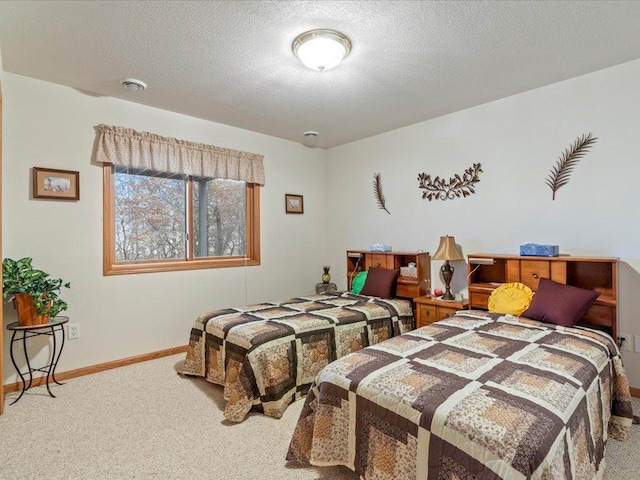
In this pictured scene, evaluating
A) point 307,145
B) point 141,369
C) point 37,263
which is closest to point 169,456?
point 141,369

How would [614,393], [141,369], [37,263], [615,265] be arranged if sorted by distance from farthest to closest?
[141,369] → [37,263] → [615,265] → [614,393]

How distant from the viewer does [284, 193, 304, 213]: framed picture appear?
4.42m

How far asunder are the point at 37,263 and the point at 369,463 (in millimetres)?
2903

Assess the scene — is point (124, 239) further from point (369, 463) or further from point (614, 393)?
point (614, 393)

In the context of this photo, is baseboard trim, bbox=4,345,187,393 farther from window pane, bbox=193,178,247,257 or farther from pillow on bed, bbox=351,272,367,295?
pillow on bed, bbox=351,272,367,295

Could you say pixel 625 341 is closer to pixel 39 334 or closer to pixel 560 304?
pixel 560 304

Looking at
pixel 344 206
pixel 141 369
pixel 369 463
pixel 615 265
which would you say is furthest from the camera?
pixel 344 206

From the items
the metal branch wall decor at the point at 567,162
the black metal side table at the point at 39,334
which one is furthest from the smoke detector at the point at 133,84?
the metal branch wall decor at the point at 567,162

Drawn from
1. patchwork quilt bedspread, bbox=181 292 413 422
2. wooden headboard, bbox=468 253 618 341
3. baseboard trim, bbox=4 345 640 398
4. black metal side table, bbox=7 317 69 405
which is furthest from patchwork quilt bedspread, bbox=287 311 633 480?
black metal side table, bbox=7 317 69 405

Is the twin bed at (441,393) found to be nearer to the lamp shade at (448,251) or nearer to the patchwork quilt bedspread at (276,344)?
the patchwork quilt bedspread at (276,344)

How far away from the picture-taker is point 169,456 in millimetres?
1854

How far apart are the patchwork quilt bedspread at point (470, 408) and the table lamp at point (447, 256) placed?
1.15 m

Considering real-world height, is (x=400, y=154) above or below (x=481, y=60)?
below

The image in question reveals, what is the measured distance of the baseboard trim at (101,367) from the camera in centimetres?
265
